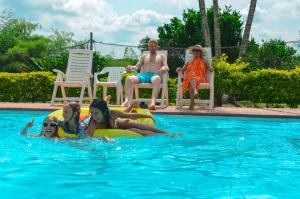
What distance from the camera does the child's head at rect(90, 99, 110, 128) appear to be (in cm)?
532

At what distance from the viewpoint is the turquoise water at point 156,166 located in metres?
3.21

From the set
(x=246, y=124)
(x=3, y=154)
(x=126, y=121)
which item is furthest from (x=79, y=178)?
(x=246, y=124)

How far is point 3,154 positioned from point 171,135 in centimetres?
201

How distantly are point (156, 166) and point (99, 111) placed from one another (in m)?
1.50

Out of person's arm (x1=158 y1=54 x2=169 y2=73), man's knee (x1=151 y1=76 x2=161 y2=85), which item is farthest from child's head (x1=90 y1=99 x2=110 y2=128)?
person's arm (x1=158 y1=54 x2=169 y2=73)

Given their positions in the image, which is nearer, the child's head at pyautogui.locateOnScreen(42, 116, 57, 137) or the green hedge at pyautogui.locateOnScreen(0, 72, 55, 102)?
the child's head at pyautogui.locateOnScreen(42, 116, 57, 137)

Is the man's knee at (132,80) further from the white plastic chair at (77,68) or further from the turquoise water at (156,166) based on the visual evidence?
the turquoise water at (156,166)

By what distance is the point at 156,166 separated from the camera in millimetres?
4102

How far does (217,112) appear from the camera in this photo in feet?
27.9

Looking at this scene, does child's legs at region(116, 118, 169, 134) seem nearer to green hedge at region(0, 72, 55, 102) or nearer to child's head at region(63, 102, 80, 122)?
child's head at region(63, 102, 80, 122)

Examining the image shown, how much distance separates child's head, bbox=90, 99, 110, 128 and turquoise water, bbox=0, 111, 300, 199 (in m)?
0.30

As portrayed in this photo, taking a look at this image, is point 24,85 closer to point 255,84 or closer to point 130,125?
point 255,84

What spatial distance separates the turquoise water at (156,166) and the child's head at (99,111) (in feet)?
→ 0.98

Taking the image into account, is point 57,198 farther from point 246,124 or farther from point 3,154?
point 246,124
